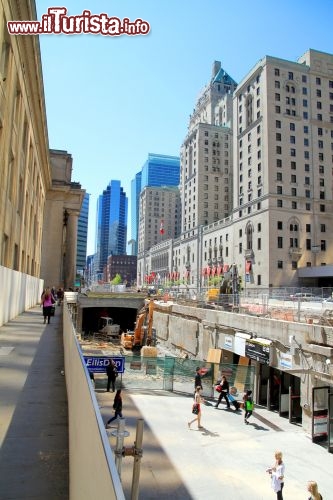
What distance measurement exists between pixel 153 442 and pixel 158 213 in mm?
166002

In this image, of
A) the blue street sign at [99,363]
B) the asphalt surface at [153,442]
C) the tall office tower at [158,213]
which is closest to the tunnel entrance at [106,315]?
the asphalt surface at [153,442]

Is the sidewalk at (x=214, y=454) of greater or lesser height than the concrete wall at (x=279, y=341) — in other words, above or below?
below

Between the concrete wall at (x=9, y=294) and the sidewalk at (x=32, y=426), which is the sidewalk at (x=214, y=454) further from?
the concrete wall at (x=9, y=294)

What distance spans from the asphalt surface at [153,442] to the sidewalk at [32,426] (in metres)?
0.01

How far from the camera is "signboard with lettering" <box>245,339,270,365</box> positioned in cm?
2389

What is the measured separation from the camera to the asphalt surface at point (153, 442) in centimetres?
482

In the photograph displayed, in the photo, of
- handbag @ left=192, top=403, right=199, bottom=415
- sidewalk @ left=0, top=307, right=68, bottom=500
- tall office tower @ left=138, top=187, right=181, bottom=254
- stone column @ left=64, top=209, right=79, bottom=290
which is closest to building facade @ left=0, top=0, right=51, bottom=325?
sidewalk @ left=0, top=307, right=68, bottom=500

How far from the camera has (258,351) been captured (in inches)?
979

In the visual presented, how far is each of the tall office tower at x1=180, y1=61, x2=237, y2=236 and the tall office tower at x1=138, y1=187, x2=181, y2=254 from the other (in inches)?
1838

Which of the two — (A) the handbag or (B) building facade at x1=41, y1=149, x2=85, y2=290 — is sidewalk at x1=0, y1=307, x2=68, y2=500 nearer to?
(A) the handbag

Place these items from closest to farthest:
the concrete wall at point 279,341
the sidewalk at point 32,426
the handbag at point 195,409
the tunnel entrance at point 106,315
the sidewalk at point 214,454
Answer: the sidewalk at point 32,426, the sidewalk at point 214,454, the handbag at point 195,409, the concrete wall at point 279,341, the tunnel entrance at point 106,315

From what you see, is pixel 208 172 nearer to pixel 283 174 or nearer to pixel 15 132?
pixel 283 174
